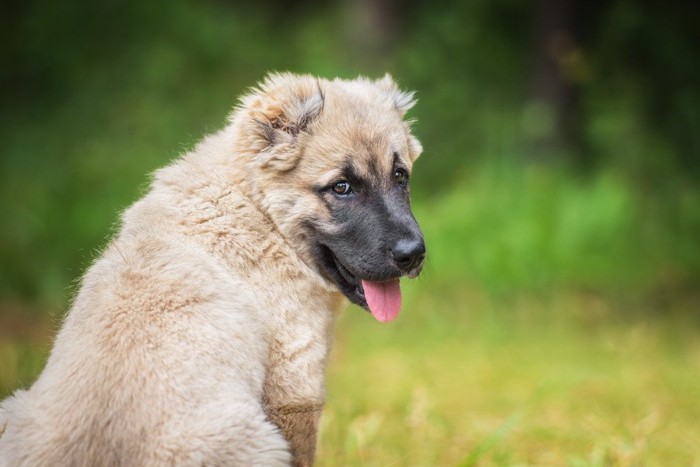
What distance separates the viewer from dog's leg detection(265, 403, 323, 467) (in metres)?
4.07

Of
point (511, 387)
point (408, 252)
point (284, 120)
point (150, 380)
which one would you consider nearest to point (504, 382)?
point (511, 387)

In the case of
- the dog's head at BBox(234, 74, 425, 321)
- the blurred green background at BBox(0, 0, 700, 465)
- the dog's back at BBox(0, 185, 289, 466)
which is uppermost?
the blurred green background at BBox(0, 0, 700, 465)

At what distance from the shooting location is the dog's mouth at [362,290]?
4582 millimetres

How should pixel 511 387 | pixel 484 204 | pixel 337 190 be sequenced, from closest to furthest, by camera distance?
pixel 337 190 → pixel 511 387 → pixel 484 204

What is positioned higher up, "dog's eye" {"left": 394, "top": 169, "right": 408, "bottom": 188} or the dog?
"dog's eye" {"left": 394, "top": 169, "right": 408, "bottom": 188}

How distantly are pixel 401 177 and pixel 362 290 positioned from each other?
0.59 meters

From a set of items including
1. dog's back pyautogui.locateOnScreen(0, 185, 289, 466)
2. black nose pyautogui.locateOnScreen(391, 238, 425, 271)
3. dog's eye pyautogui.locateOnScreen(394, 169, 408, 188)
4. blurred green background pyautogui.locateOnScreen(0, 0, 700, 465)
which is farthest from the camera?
blurred green background pyautogui.locateOnScreen(0, 0, 700, 465)

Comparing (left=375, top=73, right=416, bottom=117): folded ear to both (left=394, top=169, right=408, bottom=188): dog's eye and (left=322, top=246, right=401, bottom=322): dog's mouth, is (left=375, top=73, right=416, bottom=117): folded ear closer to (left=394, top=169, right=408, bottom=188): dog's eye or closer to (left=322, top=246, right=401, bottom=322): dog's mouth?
(left=394, top=169, right=408, bottom=188): dog's eye

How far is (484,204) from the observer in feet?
34.8

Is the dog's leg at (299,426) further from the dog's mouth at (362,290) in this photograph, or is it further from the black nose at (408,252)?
the black nose at (408,252)

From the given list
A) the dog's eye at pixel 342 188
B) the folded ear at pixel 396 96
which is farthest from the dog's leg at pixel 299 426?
the folded ear at pixel 396 96

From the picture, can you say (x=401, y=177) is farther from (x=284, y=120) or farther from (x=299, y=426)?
(x=299, y=426)

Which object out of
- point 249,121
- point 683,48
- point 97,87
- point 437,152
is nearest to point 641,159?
point 683,48

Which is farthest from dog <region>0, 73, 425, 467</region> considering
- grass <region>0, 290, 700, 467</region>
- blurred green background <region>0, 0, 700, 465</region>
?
grass <region>0, 290, 700, 467</region>
